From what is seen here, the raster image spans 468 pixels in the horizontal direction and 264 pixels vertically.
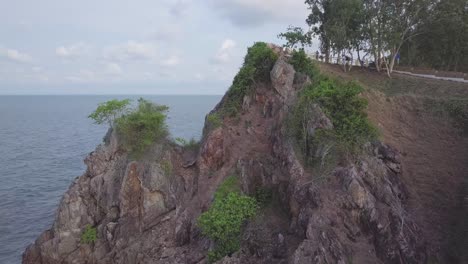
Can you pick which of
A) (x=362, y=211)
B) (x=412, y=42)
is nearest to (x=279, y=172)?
(x=362, y=211)

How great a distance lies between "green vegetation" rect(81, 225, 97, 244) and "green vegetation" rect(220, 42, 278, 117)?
15942 millimetres

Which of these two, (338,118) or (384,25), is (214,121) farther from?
(384,25)

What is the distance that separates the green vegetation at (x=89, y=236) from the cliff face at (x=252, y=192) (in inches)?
13.4

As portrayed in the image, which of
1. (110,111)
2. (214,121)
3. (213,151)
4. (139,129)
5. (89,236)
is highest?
(110,111)

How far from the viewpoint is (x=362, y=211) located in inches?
1040

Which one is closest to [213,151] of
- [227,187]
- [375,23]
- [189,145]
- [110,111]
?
[189,145]

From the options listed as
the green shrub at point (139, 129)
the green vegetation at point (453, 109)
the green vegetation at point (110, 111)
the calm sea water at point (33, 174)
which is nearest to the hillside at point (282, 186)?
the green vegetation at point (453, 109)

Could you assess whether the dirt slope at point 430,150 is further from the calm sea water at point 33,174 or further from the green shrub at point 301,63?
the calm sea water at point 33,174

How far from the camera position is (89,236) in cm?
3394

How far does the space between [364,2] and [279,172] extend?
93.3ft

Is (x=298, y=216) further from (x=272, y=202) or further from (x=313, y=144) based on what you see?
(x=313, y=144)

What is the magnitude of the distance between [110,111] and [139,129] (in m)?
3.29

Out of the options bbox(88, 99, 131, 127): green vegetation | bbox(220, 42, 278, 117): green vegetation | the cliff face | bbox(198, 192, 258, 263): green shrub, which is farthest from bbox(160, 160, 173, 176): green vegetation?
bbox(220, 42, 278, 117): green vegetation

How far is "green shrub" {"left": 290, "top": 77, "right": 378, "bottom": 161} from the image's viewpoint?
29.7 m
